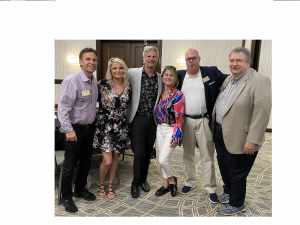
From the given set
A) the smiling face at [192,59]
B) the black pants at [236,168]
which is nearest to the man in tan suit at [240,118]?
the black pants at [236,168]

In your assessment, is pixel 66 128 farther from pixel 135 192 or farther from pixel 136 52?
pixel 136 52

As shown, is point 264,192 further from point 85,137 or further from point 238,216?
point 85,137

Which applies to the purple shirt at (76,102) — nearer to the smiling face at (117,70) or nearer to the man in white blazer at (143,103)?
the smiling face at (117,70)

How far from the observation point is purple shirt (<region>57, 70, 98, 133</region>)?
1.90 meters

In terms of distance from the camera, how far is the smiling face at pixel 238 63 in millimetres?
1866

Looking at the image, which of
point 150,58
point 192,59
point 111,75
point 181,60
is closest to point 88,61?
point 111,75

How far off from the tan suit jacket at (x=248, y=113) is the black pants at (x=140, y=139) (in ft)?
2.62

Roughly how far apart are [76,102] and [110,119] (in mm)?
393

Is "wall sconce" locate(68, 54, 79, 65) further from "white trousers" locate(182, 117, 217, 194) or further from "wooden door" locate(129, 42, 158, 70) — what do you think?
"white trousers" locate(182, 117, 217, 194)

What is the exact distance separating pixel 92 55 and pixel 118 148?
102cm

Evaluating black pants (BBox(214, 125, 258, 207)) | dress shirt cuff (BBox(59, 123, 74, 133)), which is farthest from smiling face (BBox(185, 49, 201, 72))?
dress shirt cuff (BBox(59, 123, 74, 133))

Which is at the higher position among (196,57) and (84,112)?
(196,57)

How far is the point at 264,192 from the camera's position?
255 cm
